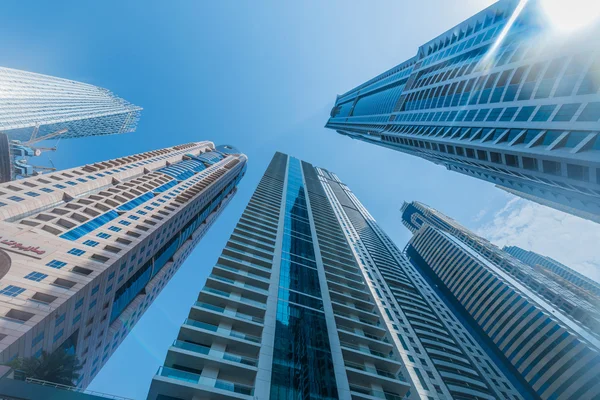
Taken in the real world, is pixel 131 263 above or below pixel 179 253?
above

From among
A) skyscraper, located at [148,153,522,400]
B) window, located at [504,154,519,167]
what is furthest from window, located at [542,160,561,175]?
skyscraper, located at [148,153,522,400]

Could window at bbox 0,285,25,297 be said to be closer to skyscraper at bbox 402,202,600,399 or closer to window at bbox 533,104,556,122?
window at bbox 533,104,556,122

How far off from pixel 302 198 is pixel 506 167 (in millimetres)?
58079

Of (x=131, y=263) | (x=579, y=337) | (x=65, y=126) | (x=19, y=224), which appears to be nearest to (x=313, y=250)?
(x=131, y=263)

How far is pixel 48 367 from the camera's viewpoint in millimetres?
23094

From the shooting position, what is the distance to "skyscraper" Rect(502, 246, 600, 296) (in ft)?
390

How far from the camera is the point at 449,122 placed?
56.5 meters

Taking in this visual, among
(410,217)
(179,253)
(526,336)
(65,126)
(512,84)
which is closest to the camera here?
(512,84)

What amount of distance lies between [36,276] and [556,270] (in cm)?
20646

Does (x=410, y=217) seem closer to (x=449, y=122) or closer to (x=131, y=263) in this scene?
(x=449, y=122)

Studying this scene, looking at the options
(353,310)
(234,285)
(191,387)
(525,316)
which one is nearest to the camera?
(191,387)

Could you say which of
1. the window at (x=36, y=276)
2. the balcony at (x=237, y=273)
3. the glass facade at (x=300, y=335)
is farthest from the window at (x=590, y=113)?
the window at (x=36, y=276)

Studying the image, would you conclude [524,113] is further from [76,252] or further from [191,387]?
[76,252]

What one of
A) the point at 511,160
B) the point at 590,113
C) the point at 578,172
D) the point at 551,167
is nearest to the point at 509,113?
the point at 511,160
